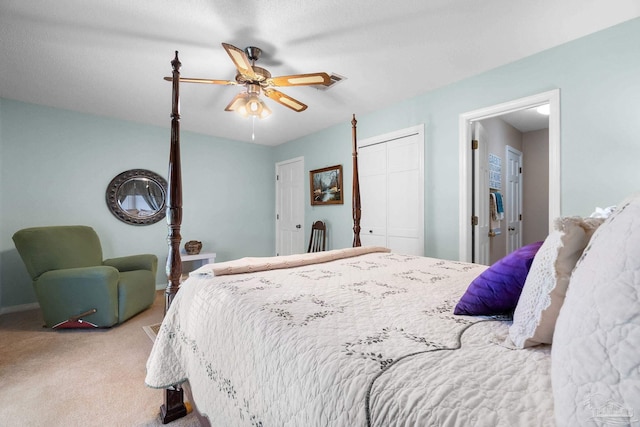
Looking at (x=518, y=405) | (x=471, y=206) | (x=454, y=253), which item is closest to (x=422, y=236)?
(x=454, y=253)

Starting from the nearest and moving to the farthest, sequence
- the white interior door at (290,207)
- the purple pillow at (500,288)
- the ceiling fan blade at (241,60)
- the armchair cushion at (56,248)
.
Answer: the purple pillow at (500,288), the ceiling fan blade at (241,60), the armchair cushion at (56,248), the white interior door at (290,207)

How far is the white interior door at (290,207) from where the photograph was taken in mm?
5047

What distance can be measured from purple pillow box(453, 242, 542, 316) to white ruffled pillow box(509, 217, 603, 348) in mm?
123

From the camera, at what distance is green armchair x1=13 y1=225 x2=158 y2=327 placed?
2.73m

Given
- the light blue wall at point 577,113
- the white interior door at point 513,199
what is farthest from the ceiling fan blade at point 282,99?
the white interior door at point 513,199

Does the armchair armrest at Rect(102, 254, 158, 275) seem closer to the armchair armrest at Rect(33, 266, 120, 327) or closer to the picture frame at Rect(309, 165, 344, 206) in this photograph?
the armchair armrest at Rect(33, 266, 120, 327)

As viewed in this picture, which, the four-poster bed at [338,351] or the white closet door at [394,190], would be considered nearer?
the four-poster bed at [338,351]

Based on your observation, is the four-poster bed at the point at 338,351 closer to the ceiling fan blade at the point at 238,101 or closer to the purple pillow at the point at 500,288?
the purple pillow at the point at 500,288

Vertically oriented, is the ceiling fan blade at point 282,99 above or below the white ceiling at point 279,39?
below

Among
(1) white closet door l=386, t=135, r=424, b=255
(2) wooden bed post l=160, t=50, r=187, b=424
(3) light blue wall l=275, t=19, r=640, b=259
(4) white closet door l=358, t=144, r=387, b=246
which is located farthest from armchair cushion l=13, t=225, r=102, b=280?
(3) light blue wall l=275, t=19, r=640, b=259

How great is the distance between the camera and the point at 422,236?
10.8 ft

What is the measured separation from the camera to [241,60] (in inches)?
77.1

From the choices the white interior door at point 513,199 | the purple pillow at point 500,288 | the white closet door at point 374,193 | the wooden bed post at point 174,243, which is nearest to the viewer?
the purple pillow at point 500,288

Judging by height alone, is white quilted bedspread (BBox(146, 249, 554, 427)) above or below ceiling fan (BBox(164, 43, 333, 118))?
below
